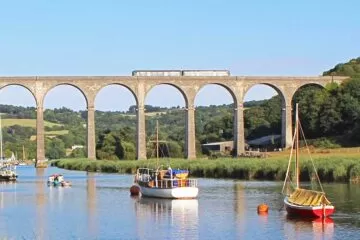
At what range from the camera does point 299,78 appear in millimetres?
90625

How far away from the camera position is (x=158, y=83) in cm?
8869

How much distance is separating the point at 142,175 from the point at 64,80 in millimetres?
39633

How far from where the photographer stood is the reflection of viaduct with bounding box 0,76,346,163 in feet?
283

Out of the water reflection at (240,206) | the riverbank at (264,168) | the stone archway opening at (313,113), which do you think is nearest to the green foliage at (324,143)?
the stone archway opening at (313,113)

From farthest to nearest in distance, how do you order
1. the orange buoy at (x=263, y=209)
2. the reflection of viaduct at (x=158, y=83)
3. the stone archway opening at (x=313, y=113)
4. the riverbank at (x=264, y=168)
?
the stone archway opening at (x=313, y=113)
the reflection of viaduct at (x=158, y=83)
the riverbank at (x=264, y=168)
the orange buoy at (x=263, y=209)

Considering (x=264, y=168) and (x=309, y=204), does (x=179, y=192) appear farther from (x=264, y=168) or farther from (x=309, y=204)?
(x=264, y=168)

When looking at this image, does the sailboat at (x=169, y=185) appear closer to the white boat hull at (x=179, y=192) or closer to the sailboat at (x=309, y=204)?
the white boat hull at (x=179, y=192)

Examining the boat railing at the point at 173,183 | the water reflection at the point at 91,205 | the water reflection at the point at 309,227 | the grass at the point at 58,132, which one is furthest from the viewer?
the grass at the point at 58,132

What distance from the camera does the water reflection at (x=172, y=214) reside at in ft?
105

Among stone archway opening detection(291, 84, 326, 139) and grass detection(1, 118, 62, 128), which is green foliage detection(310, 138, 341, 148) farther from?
grass detection(1, 118, 62, 128)

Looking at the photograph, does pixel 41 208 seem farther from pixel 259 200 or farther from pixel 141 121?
pixel 141 121

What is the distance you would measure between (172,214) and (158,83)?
5182cm

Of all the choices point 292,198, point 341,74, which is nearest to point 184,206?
point 292,198

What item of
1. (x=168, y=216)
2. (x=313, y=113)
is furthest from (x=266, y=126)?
(x=168, y=216)
